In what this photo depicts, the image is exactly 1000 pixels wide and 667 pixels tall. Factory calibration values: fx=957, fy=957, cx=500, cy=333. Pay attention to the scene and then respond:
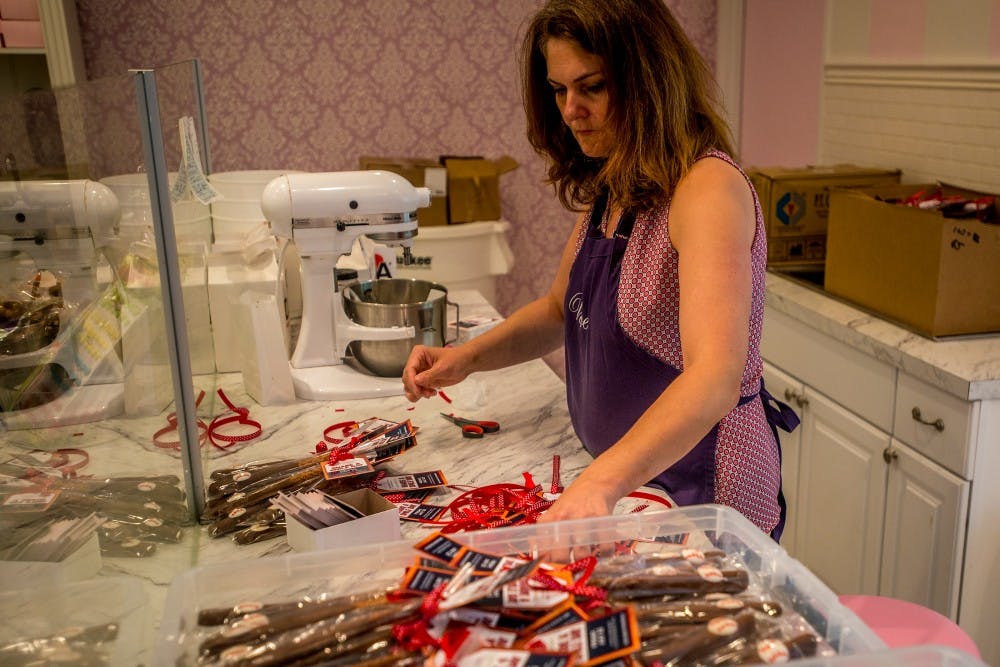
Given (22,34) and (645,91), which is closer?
(645,91)

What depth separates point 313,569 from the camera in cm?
103

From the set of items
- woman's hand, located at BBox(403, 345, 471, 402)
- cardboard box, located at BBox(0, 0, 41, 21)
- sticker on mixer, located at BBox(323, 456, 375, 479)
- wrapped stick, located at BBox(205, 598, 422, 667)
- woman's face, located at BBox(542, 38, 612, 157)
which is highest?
cardboard box, located at BBox(0, 0, 41, 21)

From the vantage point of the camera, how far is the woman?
1428mm

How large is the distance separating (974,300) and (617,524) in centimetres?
169

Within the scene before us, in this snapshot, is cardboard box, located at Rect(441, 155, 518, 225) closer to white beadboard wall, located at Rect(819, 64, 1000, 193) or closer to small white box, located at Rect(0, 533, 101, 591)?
white beadboard wall, located at Rect(819, 64, 1000, 193)

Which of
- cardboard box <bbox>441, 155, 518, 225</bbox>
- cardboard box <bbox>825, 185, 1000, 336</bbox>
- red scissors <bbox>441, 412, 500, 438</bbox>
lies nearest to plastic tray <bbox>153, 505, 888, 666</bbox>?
red scissors <bbox>441, 412, 500, 438</bbox>

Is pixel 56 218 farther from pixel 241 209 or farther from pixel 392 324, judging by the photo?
pixel 241 209

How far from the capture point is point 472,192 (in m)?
3.62

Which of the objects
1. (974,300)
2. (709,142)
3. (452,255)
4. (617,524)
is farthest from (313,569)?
(452,255)

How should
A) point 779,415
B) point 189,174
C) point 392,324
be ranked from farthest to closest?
1. point 392,324
2. point 189,174
3. point 779,415

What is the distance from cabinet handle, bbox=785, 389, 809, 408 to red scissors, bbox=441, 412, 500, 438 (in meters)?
1.28

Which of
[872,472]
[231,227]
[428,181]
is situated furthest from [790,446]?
[231,227]

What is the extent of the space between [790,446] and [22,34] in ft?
9.75

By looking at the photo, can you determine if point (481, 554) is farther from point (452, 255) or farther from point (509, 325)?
point (452, 255)
